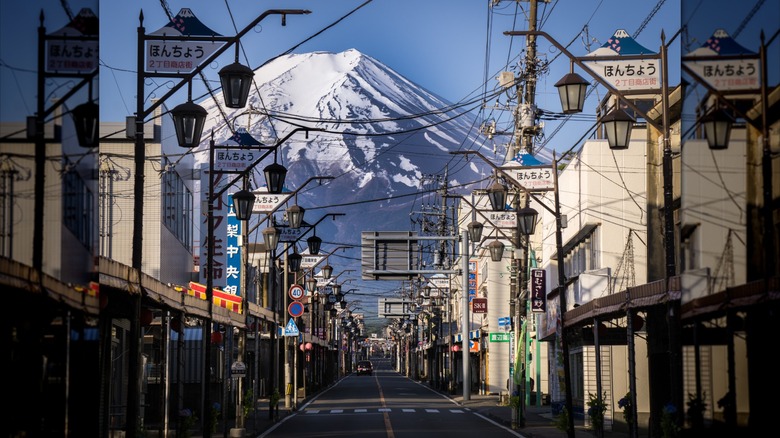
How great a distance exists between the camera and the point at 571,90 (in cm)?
2064

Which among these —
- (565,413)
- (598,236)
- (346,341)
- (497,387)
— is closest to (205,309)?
(565,413)

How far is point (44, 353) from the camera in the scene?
344 centimetres

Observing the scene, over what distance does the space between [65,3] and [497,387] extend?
236 feet

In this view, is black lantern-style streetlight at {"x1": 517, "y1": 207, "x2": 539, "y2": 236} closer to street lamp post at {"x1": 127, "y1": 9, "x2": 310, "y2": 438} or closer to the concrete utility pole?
the concrete utility pole

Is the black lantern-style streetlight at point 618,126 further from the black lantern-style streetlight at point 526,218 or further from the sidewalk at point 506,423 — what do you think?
the sidewalk at point 506,423

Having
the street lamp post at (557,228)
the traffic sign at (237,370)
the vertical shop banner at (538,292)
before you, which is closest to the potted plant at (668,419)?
the street lamp post at (557,228)

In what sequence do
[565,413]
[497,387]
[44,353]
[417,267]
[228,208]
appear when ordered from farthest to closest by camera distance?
[497,387] → [417,267] → [228,208] → [565,413] → [44,353]

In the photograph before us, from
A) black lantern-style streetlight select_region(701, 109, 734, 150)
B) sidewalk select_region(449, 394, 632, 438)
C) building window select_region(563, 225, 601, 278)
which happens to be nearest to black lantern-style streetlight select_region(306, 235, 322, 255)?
sidewalk select_region(449, 394, 632, 438)

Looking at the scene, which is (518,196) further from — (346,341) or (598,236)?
(346,341)

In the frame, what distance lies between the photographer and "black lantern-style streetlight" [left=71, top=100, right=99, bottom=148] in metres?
3.77

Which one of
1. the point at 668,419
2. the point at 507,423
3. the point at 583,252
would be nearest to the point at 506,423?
the point at 507,423

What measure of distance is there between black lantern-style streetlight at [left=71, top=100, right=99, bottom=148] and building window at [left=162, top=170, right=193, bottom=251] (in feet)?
128

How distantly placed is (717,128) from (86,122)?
2087 mm

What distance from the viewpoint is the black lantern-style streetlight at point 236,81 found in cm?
1859
